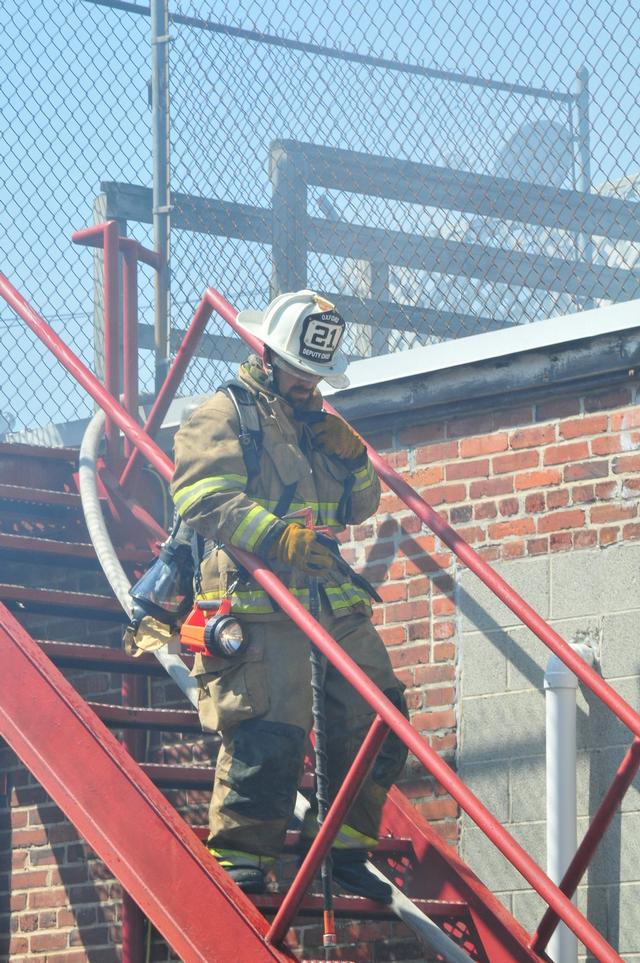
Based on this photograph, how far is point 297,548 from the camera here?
4.65 meters

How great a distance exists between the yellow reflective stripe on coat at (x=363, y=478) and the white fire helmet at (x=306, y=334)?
15.6 inches

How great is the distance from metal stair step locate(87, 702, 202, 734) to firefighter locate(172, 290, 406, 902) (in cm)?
53

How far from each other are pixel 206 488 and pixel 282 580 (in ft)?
1.38

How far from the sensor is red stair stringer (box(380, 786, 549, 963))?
16.8ft

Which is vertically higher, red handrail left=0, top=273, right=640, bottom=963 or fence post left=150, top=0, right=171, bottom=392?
fence post left=150, top=0, right=171, bottom=392

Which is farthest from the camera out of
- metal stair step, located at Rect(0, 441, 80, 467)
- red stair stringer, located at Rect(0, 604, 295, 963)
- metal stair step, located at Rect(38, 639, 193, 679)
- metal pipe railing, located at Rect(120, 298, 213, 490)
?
metal stair step, located at Rect(0, 441, 80, 467)

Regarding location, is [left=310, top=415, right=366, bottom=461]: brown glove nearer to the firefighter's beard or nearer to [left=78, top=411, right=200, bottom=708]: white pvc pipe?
the firefighter's beard

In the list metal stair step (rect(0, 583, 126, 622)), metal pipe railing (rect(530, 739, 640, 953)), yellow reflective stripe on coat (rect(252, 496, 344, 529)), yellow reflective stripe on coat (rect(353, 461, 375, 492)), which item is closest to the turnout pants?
yellow reflective stripe on coat (rect(252, 496, 344, 529))

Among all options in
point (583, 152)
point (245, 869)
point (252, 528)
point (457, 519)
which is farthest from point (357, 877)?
point (583, 152)

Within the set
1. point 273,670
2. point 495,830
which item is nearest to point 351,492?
point 273,670

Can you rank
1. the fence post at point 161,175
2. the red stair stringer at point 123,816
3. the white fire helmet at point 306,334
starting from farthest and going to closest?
the fence post at point 161,175, the white fire helmet at point 306,334, the red stair stringer at point 123,816

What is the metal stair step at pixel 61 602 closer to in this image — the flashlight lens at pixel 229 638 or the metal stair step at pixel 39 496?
the metal stair step at pixel 39 496

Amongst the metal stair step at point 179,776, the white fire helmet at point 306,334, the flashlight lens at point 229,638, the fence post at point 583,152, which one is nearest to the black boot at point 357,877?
the metal stair step at point 179,776

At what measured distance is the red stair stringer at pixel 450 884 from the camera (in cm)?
513
